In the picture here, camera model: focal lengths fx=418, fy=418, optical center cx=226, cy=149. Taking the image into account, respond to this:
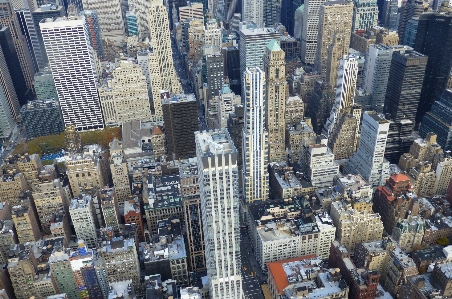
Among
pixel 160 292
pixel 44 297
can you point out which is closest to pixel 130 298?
pixel 160 292

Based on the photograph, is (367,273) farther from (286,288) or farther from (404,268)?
(286,288)

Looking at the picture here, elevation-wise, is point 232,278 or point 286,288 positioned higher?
point 232,278

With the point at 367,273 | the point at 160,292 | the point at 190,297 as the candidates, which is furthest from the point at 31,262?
the point at 367,273

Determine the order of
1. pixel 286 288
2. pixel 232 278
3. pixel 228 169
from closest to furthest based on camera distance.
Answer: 1. pixel 228 169
2. pixel 232 278
3. pixel 286 288

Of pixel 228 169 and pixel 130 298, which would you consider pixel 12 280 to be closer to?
pixel 130 298

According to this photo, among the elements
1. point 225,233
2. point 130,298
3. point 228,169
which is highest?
point 228,169

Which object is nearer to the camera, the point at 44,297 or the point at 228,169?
the point at 228,169

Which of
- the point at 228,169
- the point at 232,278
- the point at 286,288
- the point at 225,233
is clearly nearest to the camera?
the point at 228,169
